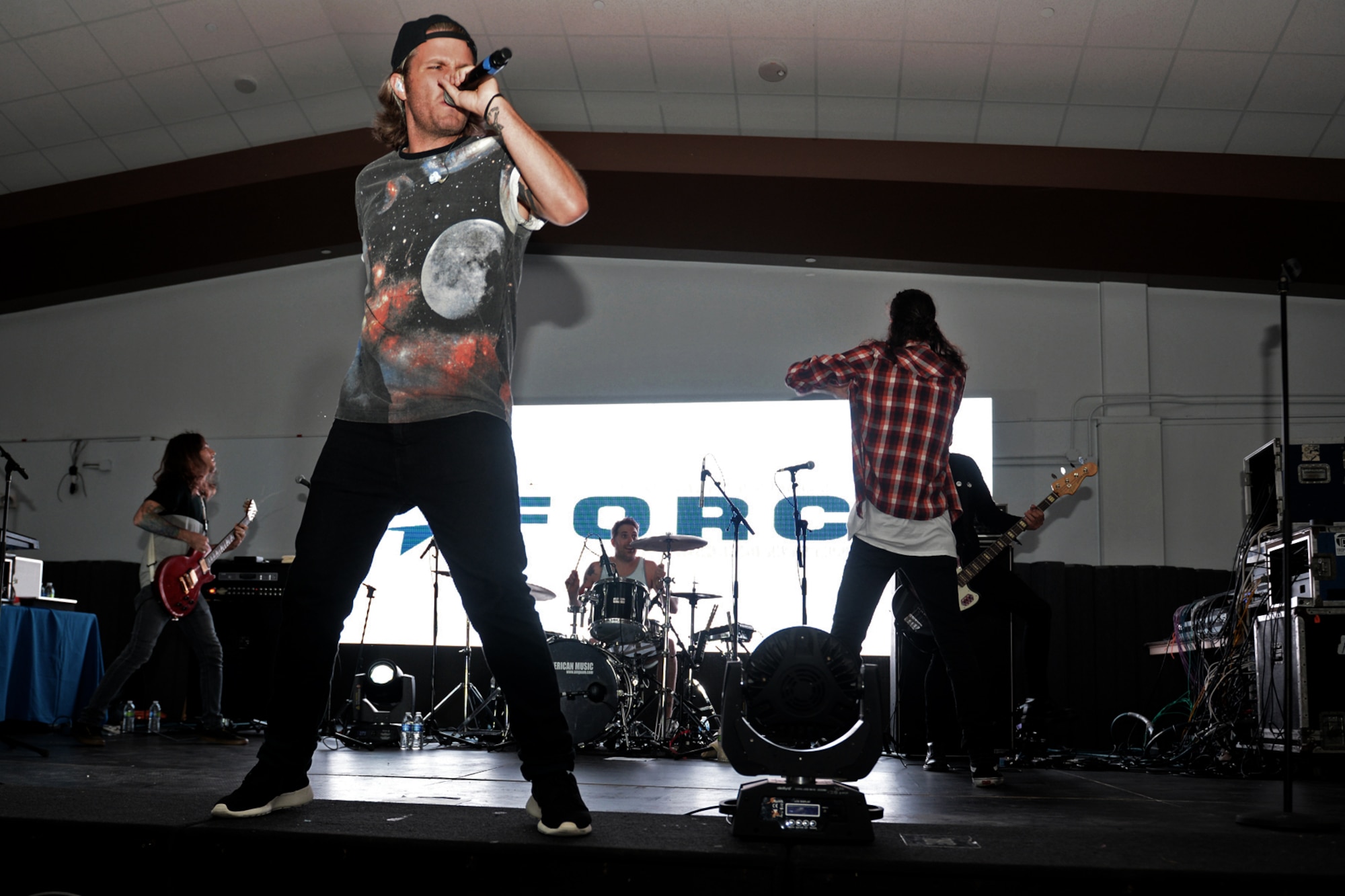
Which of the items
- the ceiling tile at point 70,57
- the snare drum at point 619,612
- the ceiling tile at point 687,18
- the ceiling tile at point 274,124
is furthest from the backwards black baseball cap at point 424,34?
the ceiling tile at point 274,124

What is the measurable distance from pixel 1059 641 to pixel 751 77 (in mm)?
4031

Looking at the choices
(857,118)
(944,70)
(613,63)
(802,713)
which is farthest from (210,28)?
(802,713)

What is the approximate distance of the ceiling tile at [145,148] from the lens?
24.2 ft

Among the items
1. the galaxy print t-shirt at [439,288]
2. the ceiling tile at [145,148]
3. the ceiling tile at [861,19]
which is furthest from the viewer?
the ceiling tile at [145,148]

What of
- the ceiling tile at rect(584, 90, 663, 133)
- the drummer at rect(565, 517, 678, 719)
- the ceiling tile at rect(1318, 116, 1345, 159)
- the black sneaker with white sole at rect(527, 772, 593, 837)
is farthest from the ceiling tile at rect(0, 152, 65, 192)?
the ceiling tile at rect(1318, 116, 1345, 159)

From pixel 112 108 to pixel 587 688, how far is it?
16.4 feet

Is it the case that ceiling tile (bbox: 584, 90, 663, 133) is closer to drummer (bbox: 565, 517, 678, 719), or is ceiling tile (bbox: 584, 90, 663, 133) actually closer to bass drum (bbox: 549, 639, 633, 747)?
drummer (bbox: 565, 517, 678, 719)

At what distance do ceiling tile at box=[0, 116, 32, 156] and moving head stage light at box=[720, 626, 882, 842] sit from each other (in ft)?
23.8

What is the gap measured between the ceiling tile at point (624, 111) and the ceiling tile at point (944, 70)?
1.55 m

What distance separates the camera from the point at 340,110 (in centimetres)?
722

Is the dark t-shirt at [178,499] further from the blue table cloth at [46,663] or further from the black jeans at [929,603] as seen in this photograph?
the black jeans at [929,603]

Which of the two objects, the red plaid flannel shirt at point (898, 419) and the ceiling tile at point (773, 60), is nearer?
the red plaid flannel shirt at point (898, 419)

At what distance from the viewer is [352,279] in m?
8.39

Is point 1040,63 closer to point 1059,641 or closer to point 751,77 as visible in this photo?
point 751,77
